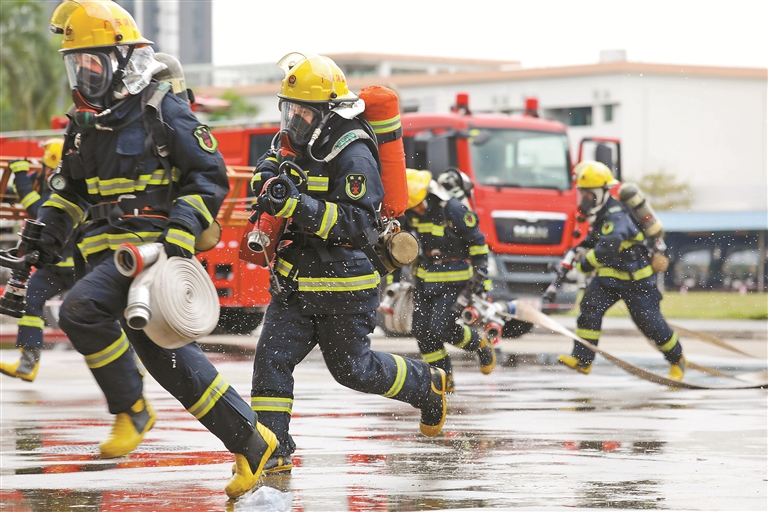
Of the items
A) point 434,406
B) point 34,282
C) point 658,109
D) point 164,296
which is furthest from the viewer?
point 658,109

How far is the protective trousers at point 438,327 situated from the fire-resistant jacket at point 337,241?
11.8 ft

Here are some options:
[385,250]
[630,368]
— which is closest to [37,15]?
[630,368]

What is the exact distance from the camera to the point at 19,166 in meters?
10.6

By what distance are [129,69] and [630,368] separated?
535cm

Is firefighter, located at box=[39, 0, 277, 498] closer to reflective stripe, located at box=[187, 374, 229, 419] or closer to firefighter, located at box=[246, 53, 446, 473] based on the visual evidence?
reflective stripe, located at box=[187, 374, 229, 419]

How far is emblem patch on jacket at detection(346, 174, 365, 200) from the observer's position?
18.0ft

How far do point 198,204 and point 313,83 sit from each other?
91 cm

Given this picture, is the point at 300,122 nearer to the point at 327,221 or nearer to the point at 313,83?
the point at 313,83

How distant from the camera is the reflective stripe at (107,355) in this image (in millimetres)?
5113

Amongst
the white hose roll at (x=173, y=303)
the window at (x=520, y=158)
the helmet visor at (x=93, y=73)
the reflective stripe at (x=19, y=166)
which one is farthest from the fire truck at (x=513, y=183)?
the white hose roll at (x=173, y=303)

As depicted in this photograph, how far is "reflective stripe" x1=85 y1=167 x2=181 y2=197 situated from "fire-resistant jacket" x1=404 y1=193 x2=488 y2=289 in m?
4.69

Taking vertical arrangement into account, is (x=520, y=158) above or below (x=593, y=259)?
above

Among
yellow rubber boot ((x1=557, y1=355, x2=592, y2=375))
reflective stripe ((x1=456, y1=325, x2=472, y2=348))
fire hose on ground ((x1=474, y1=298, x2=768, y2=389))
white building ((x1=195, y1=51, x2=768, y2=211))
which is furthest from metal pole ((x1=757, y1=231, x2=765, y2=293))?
reflective stripe ((x1=456, y1=325, x2=472, y2=348))

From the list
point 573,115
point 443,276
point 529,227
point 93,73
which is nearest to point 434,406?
point 93,73
